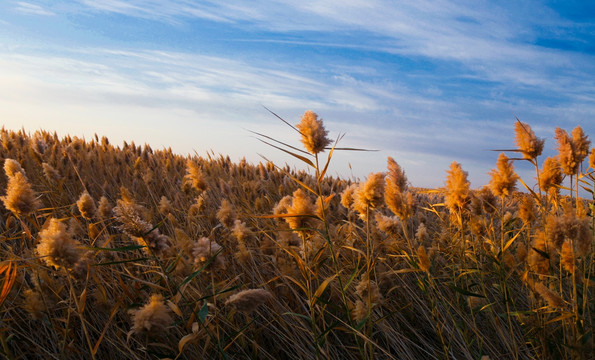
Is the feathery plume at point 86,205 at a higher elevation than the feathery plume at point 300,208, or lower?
lower

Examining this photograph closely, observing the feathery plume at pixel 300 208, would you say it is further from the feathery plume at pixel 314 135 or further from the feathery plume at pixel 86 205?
the feathery plume at pixel 86 205

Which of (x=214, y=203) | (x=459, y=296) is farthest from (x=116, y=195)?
(x=459, y=296)

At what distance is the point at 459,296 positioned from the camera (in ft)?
8.12

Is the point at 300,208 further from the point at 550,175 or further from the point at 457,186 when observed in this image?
the point at 550,175

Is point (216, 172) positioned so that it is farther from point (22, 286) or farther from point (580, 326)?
point (580, 326)

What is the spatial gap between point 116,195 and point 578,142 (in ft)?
14.5

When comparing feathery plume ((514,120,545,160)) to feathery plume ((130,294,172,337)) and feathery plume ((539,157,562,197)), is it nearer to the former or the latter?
feathery plume ((539,157,562,197))

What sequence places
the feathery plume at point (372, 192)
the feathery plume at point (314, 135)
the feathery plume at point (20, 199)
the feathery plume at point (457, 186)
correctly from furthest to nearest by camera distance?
1. the feathery plume at point (457, 186)
2. the feathery plume at point (20, 199)
3. the feathery plume at point (372, 192)
4. the feathery plume at point (314, 135)

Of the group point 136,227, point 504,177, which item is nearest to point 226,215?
point 136,227

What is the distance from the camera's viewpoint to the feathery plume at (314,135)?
1646mm

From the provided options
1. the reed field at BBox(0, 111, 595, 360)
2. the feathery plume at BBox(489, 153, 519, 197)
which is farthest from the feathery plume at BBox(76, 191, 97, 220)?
the feathery plume at BBox(489, 153, 519, 197)

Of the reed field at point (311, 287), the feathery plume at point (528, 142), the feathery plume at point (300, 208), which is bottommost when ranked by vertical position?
the reed field at point (311, 287)

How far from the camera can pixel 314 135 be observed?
5.40 ft

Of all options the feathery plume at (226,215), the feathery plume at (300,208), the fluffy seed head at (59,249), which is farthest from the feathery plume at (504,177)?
the fluffy seed head at (59,249)
